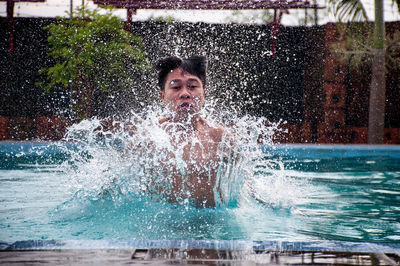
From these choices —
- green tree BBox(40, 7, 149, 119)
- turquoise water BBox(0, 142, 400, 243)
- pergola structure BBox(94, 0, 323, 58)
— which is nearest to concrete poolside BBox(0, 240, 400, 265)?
turquoise water BBox(0, 142, 400, 243)

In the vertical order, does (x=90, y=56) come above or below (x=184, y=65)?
above

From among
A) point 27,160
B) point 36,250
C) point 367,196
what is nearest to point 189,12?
point 27,160

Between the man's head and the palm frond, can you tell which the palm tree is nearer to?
the palm frond

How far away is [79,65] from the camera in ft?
30.0

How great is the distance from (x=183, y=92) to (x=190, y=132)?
0.29 meters

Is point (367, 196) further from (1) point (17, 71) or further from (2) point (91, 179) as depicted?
(1) point (17, 71)

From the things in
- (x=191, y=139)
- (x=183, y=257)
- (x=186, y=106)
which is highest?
(x=186, y=106)

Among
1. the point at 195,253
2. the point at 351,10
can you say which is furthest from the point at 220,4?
the point at 195,253

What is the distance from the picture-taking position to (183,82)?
3023mm

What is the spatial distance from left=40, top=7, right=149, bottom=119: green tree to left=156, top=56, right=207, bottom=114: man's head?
240 inches

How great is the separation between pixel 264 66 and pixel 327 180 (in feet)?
20.6

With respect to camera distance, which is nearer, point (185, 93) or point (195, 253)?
point (195, 253)

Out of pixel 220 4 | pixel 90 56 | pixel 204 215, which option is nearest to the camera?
pixel 204 215

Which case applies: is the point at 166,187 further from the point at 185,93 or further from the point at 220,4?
the point at 220,4
